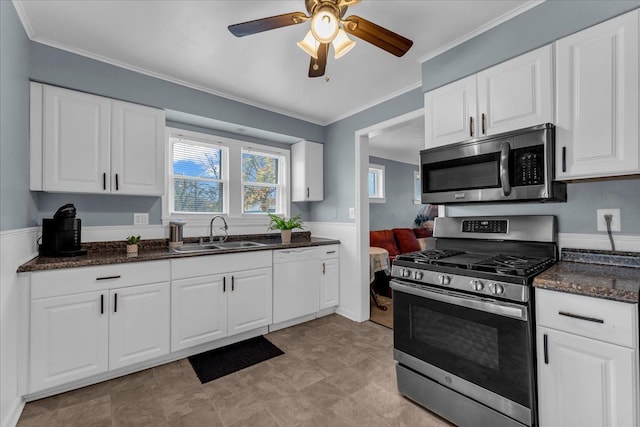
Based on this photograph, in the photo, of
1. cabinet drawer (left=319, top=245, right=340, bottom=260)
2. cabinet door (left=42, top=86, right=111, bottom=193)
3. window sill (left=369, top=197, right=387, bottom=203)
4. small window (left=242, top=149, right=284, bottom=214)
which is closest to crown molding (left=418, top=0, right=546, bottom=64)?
cabinet drawer (left=319, top=245, right=340, bottom=260)

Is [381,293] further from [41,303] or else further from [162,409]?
[41,303]

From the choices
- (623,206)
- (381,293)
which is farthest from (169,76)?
(381,293)

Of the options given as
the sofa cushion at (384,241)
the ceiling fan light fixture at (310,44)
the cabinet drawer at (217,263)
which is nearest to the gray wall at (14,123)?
the cabinet drawer at (217,263)

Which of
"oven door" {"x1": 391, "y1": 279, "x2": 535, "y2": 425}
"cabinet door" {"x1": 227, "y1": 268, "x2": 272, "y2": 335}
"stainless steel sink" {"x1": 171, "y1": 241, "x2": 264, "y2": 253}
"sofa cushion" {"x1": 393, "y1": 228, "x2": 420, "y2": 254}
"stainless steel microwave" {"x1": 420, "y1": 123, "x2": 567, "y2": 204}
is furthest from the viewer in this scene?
"sofa cushion" {"x1": 393, "y1": 228, "x2": 420, "y2": 254}

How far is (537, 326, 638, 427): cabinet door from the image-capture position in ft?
3.78

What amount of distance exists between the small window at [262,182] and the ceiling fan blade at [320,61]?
2013mm

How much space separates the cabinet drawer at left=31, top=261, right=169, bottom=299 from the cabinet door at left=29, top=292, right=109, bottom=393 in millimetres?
54

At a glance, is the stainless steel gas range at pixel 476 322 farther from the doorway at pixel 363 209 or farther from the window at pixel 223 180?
the window at pixel 223 180

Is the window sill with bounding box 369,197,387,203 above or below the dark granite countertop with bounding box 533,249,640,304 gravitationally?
above

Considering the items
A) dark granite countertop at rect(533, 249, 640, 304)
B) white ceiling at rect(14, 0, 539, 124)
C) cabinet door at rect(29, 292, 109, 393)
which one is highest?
white ceiling at rect(14, 0, 539, 124)

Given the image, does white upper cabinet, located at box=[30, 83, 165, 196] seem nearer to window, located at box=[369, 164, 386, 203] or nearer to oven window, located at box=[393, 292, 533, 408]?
oven window, located at box=[393, 292, 533, 408]

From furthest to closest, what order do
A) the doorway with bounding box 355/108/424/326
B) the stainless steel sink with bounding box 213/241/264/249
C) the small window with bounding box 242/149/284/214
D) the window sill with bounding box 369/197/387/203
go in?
the window sill with bounding box 369/197/387/203 → the small window with bounding box 242/149/284/214 → the doorway with bounding box 355/108/424/326 → the stainless steel sink with bounding box 213/241/264/249

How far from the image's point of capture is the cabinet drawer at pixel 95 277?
1.84 m

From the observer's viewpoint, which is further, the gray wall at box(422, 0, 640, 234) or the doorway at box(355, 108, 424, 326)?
the doorway at box(355, 108, 424, 326)
